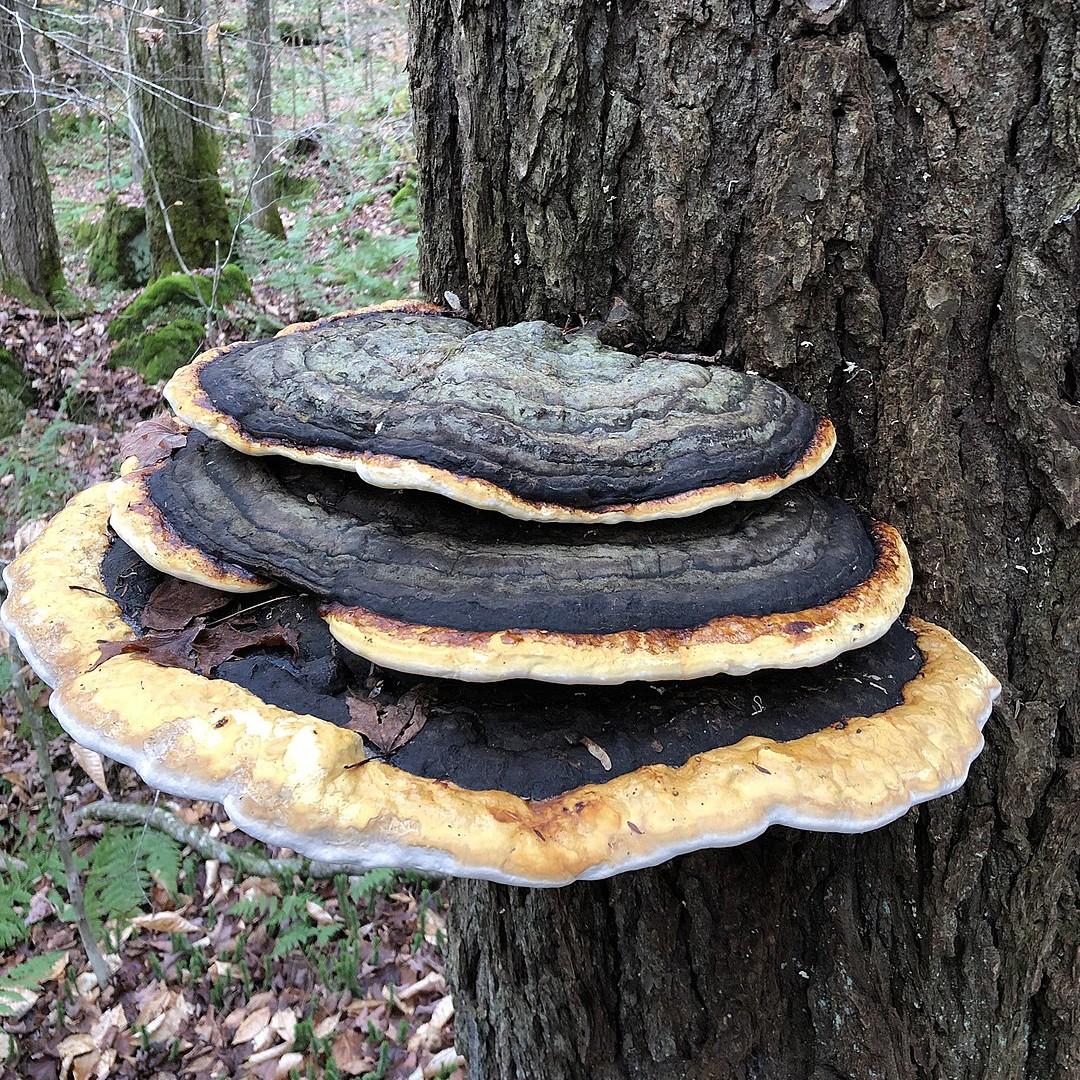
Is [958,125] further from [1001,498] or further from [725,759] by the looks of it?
[725,759]

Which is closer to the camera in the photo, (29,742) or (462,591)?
(462,591)

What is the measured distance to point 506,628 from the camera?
1.36m

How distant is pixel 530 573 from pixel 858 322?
3.28 ft

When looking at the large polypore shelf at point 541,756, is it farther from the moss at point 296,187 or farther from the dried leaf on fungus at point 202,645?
the moss at point 296,187

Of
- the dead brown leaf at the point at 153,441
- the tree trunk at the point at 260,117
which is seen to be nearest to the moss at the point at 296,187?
the tree trunk at the point at 260,117

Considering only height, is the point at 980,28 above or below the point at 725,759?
above

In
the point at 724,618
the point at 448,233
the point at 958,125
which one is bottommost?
the point at 724,618

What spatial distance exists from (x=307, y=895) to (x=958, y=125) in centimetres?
454

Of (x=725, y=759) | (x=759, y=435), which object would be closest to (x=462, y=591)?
(x=725, y=759)

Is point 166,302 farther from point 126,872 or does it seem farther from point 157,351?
point 126,872

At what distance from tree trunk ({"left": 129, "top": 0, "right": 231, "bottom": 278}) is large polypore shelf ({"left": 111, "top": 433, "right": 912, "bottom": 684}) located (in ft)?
34.3

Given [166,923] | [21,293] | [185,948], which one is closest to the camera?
[185,948]

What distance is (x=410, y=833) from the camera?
4.17 feet

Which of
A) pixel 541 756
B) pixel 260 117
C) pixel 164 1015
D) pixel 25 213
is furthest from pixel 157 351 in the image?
pixel 541 756
